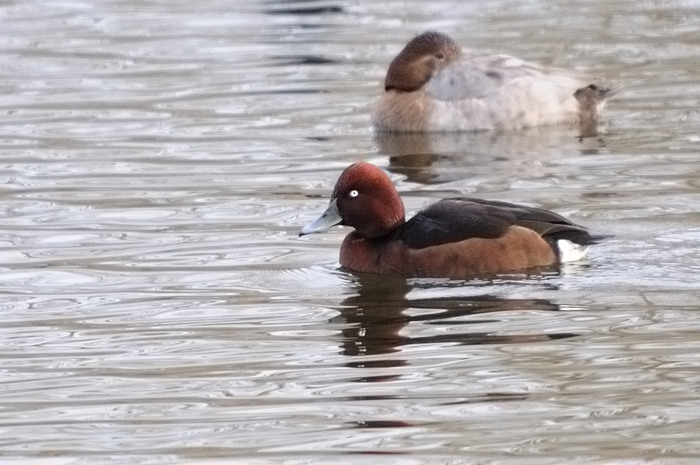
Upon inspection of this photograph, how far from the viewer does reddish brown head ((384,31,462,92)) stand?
1361cm

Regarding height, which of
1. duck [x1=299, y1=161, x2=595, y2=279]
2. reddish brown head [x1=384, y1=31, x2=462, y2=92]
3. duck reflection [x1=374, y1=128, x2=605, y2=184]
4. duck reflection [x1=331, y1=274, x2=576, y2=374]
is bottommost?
duck reflection [x1=374, y1=128, x2=605, y2=184]

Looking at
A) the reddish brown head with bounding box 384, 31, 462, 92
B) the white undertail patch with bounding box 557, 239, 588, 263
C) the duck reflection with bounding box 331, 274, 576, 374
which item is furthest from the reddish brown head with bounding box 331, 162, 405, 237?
the reddish brown head with bounding box 384, 31, 462, 92

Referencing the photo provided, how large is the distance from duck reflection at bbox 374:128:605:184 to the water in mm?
40

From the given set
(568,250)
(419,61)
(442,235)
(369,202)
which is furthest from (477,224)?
(419,61)

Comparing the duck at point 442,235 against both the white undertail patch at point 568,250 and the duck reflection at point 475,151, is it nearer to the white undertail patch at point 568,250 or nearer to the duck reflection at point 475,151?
the white undertail patch at point 568,250

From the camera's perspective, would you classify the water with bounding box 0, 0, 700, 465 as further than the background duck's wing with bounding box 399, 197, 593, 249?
No

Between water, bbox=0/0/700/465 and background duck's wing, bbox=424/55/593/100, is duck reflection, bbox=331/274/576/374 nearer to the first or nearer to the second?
water, bbox=0/0/700/465

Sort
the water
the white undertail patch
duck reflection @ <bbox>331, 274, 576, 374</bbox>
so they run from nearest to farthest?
the water, duck reflection @ <bbox>331, 274, 576, 374</bbox>, the white undertail patch

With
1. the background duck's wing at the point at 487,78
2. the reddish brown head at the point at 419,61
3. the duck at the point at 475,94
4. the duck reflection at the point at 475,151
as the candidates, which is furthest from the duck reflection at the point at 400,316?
the reddish brown head at the point at 419,61

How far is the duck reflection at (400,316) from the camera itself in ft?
23.0

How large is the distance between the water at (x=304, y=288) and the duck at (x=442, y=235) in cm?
14

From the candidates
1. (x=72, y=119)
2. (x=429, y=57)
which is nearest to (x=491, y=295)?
(x=429, y=57)

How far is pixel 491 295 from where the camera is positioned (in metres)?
7.92

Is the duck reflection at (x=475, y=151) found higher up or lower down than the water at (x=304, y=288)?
lower down
